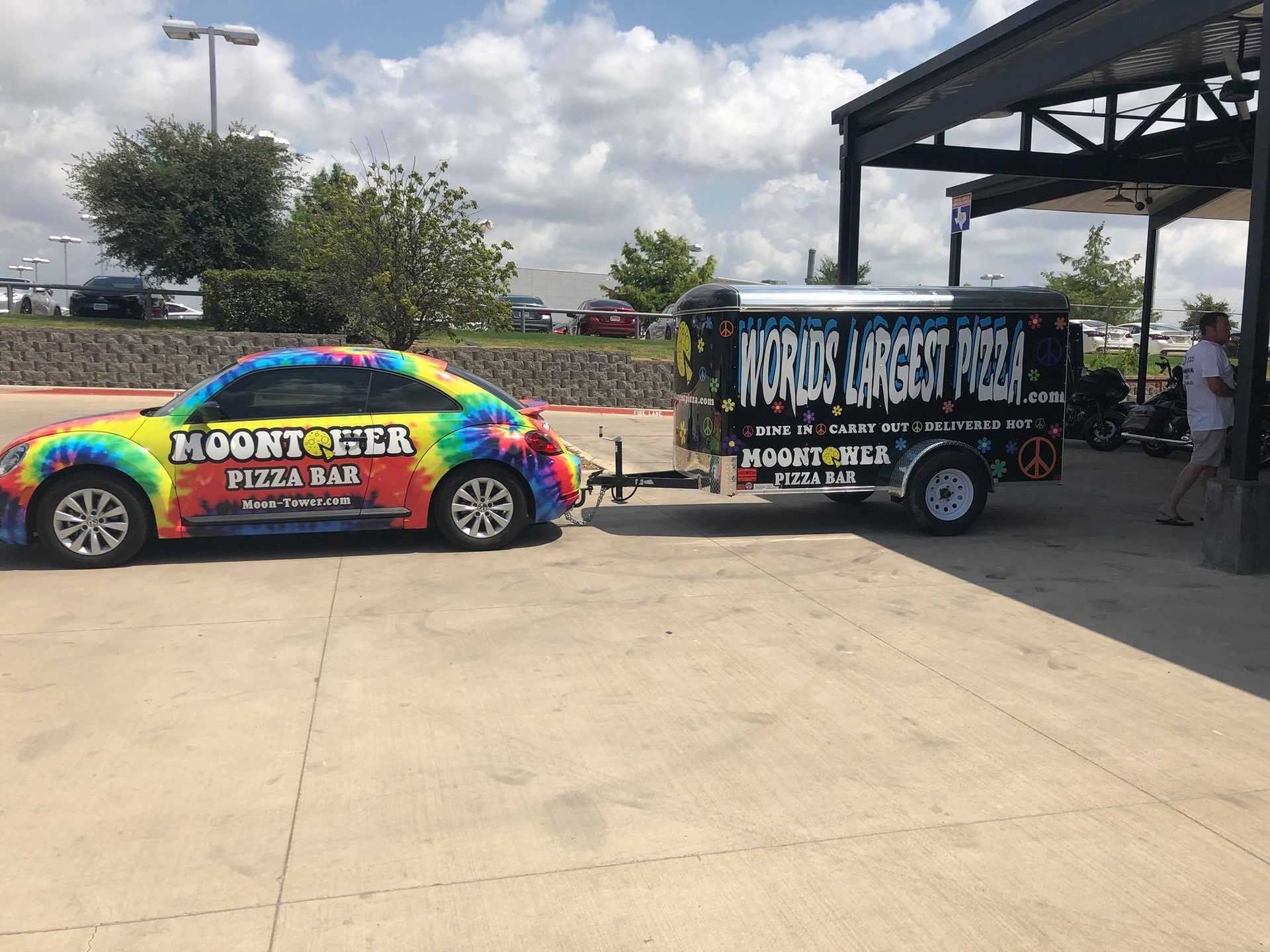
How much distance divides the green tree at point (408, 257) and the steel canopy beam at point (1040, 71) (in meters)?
7.37

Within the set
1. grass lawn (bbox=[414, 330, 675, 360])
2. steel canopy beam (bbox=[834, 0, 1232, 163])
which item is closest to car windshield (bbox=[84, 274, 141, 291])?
grass lawn (bbox=[414, 330, 675, 360])

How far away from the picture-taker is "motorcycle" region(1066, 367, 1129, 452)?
1777cm

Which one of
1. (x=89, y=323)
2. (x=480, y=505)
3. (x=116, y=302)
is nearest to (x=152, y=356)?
(x=89, y=323)

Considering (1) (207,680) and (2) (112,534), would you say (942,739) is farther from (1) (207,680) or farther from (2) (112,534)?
(2) (112,534)

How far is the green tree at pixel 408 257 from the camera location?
61.3ft

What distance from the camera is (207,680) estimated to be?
5.68 m

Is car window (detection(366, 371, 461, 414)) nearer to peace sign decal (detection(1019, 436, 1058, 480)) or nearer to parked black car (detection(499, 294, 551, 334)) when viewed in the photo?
peace sign decal (detection(1019, 436, 1058, 480))

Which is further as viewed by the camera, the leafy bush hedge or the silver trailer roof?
the leafy bush hedge

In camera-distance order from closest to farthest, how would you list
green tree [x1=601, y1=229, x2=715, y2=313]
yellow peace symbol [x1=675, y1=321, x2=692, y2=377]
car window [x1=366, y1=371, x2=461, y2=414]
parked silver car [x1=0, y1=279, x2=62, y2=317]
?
car window [x1=366, y1=371, x2=461, y2=414] < yellow peace symbol [x1=675, y1=321, x2=692, y2=377] < parked silver car [x1=0, y1=279, x2=62, y2=317] < green tree [x1=601, y1=229, x2=715, y2=313]

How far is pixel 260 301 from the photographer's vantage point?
24.1m

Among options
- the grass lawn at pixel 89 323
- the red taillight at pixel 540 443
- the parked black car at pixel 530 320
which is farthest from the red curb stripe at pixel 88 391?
the red taillight at pixel 540 443

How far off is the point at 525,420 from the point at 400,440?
1.05m

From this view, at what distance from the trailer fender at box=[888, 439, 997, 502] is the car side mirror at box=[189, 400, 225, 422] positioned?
5821 millimetres

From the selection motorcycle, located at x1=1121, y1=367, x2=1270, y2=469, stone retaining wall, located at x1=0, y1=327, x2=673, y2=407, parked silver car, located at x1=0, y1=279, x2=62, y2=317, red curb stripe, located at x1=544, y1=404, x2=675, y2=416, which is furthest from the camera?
parked silver car, located at x1=0, y1=279, x2=62, y2=317
